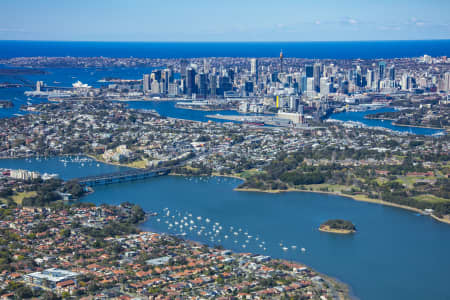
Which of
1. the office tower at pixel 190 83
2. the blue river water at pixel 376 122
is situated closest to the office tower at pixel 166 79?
the office tower at pixel 190 83

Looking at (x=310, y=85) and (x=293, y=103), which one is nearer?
(x=293, y=103)

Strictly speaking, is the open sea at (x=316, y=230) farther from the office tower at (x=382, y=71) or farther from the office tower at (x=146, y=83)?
the office tower at (x=382, y=71)

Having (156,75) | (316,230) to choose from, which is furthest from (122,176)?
(156,75)

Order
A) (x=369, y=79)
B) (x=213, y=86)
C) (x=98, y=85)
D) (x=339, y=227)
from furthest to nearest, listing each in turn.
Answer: (x=98, y=85) → (x=369, y=79) → (x=213, y=86) → (x=339, y=227)

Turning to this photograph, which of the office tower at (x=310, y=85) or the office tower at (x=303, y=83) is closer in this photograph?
the office tower at (x=310, y=85)

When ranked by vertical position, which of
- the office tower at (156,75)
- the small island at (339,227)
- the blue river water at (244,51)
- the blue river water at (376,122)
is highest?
the blue river water at (244,51)

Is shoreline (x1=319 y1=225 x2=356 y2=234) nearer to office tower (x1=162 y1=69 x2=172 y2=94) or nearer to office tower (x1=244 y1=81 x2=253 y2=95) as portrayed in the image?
office tower (x1=244 y1=81 x2=253 y2=95)

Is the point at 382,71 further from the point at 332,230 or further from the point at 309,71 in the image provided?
the point at 332,230
